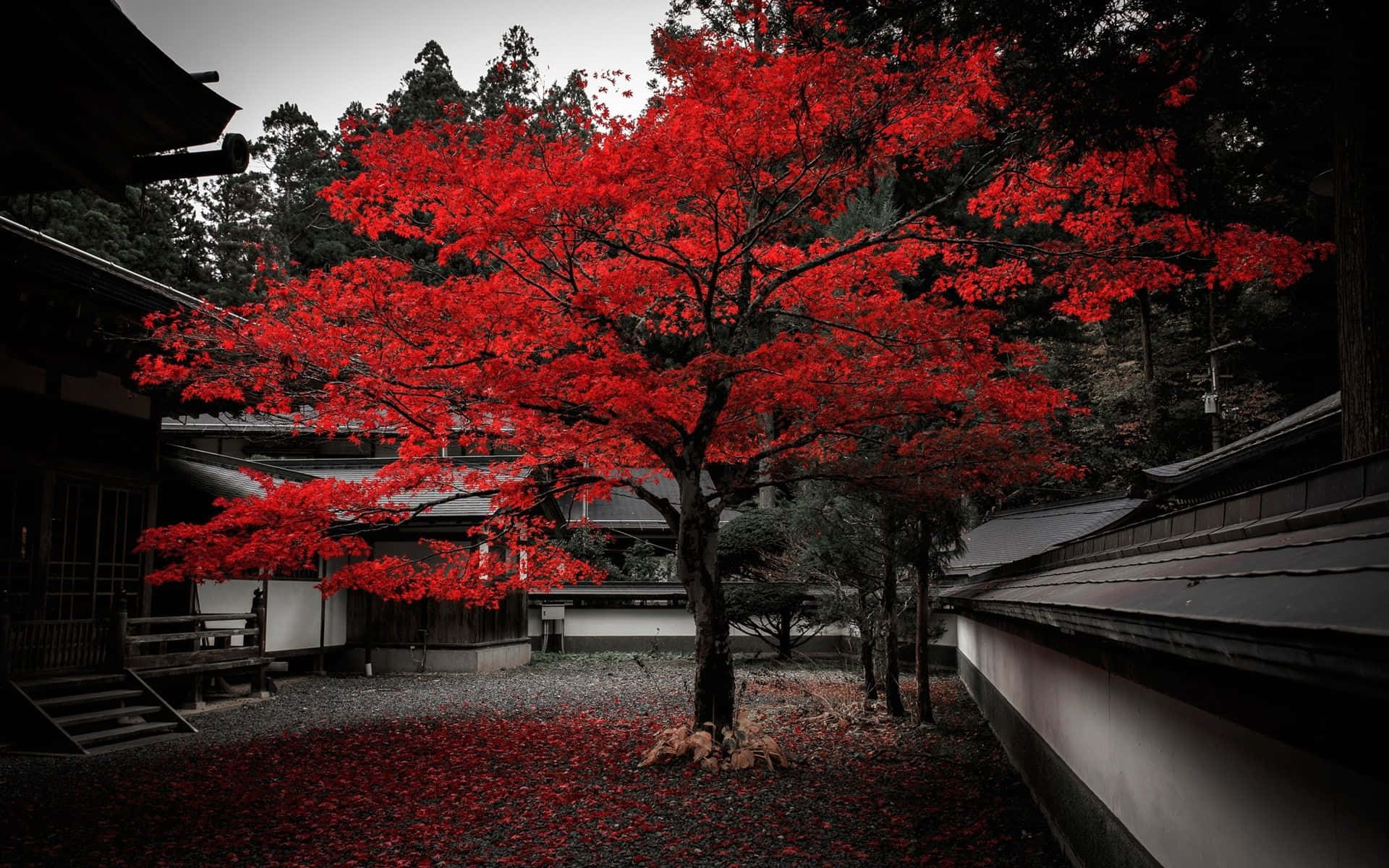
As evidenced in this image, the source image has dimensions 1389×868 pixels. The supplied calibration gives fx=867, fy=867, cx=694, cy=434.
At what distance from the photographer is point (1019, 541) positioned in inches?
686

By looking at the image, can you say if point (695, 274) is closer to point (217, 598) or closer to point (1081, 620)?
point (1081, 620)

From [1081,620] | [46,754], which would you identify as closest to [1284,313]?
[1081,620]

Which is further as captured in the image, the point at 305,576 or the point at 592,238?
the point at 305,576

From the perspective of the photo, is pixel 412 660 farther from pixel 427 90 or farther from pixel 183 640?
pixel 427 90

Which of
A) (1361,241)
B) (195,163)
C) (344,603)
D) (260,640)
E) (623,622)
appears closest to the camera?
A: (195,163)

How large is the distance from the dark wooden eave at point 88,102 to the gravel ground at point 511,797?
5100 millimetres

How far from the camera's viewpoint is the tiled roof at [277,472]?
611 inches

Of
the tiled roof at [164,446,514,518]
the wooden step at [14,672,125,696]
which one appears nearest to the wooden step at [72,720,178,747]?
the wooden step at [14,672,125,696]

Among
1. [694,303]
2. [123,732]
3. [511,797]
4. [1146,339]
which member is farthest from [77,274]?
[1146,339]

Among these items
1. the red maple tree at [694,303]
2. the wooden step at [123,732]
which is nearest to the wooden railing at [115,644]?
the wooden step at [123,732]

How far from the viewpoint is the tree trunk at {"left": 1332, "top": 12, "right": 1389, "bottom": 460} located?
537 cm

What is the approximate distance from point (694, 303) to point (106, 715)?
8.98m

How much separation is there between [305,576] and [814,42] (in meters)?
15.8

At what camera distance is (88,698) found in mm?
10695
